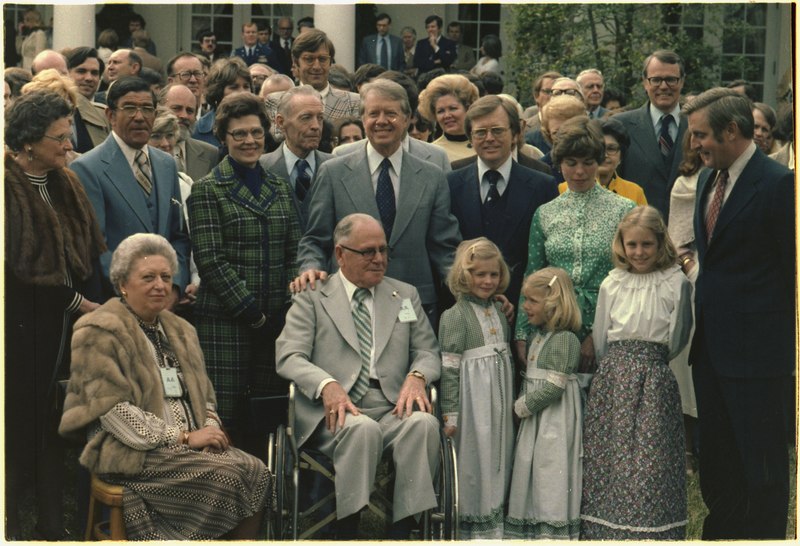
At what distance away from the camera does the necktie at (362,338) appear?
6.24 meters

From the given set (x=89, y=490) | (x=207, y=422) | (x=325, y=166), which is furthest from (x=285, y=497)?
(x=325, y=166)

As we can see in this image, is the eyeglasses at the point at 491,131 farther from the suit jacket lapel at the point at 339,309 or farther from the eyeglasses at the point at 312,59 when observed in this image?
the eyeglasses at the point at 312,59

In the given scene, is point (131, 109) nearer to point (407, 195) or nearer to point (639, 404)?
point (407, 195)

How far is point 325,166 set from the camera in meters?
6.88

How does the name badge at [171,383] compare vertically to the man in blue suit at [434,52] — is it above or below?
below

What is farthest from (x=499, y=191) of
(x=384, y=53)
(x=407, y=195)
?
(x=384, y=53)

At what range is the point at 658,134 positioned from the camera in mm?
8555

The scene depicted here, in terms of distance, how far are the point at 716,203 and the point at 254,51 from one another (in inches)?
461

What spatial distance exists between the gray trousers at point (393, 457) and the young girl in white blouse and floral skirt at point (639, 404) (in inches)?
34.7

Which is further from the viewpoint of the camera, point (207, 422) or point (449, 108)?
point (449, 108)

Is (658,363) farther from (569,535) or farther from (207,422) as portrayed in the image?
(207,422)

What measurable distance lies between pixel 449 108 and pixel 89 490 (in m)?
3.42

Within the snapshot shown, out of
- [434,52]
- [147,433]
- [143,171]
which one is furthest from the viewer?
[434,52]

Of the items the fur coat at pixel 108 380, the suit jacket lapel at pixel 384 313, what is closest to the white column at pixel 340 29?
the suit jacket lapel at pixel 384 313
